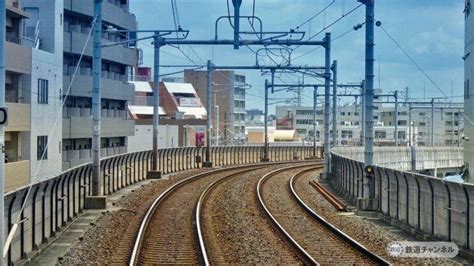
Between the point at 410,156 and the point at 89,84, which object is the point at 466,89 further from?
the point at 89,84

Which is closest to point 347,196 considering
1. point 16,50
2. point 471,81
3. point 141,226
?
point 471,81

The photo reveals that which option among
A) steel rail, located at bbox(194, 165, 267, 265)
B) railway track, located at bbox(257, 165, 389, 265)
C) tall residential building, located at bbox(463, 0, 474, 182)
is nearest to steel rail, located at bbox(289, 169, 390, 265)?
railway track, located at bbox(257, 165, 389, 265)

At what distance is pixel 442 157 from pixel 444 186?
153 feet

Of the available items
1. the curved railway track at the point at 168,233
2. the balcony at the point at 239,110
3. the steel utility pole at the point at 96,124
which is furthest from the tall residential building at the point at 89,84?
the balcony at the point at 239,110

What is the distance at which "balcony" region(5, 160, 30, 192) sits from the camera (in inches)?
1124

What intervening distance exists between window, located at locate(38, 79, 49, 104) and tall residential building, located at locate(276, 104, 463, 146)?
55.5 metres

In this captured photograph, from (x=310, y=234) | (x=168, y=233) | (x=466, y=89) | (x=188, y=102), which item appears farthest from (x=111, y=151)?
(x=188, y=102)

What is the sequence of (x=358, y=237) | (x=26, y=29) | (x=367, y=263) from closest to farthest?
1. (x=367, y=263)
2. (x=358, y=237)
3. (x=26, y=29)

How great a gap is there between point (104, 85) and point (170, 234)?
105 feet

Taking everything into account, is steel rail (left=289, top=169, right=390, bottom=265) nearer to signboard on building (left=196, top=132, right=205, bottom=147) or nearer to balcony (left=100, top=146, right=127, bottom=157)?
balcony (left=100, top=146, right=127, bottom=157)

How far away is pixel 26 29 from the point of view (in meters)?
36.4

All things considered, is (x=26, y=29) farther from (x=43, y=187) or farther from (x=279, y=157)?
(x=279, y=157)

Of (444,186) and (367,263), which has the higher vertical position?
(444,186)

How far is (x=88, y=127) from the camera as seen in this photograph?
4359cm
